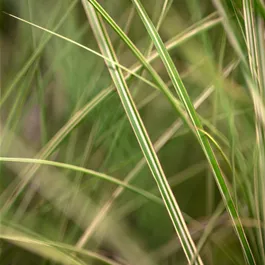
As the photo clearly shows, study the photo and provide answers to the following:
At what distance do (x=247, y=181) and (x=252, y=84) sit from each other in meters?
0.09

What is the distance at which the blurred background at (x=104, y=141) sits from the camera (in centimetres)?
41

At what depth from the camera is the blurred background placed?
0.41 m

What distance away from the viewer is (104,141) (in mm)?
449

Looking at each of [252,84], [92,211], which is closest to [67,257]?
[92,211]

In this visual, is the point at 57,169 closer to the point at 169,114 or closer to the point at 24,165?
the point at 24,165

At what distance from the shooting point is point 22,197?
46cm

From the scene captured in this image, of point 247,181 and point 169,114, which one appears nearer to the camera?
point 247,181

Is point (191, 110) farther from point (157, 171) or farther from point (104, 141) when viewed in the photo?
point (104, 141)

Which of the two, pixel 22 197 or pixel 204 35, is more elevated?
pixel 204 35

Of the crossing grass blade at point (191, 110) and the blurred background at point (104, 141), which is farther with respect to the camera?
the blurred background at point (104, 141)

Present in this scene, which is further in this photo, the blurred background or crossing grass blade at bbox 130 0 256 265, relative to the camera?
the blurred background

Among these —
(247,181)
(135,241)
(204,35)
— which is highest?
(204,35)

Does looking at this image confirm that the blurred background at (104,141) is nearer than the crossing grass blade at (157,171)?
No

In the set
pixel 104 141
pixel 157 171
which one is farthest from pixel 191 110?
pixel 104 141
